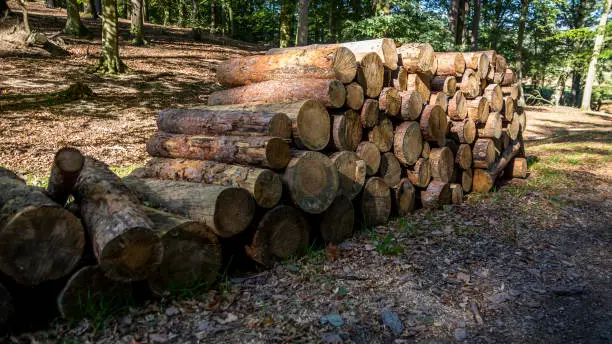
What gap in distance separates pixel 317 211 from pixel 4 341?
278 centimetres

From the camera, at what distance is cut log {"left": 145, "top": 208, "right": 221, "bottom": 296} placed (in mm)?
3178

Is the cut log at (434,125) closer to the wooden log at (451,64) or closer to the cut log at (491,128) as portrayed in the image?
the wooden log at (451,64)

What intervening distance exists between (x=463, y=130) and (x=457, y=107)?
1.37 feet

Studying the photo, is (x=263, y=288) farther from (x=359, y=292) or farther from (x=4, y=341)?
A: (x=4, y=341)

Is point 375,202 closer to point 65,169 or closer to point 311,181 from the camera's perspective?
point 311,181

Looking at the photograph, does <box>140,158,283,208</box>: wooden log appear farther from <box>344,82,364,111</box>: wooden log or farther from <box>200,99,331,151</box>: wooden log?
<box>344,82,364,111</box>: wooden log

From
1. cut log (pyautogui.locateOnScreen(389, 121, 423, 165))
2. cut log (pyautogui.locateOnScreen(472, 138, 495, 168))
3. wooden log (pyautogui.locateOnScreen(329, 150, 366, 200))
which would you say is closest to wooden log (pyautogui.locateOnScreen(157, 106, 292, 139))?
wooden log (pyautogui.locateOnScreen(329, 150, 366, 200))

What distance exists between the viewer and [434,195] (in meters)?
5.85

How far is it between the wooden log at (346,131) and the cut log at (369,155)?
0.09 m

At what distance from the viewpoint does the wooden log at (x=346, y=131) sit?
4.55 meters

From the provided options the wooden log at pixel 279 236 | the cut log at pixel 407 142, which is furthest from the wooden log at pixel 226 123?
the cut log at pixel 407 142

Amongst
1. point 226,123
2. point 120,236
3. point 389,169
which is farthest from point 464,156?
point 120,236

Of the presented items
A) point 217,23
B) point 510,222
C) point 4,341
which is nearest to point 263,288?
point 4,341

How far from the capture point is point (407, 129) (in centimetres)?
545
